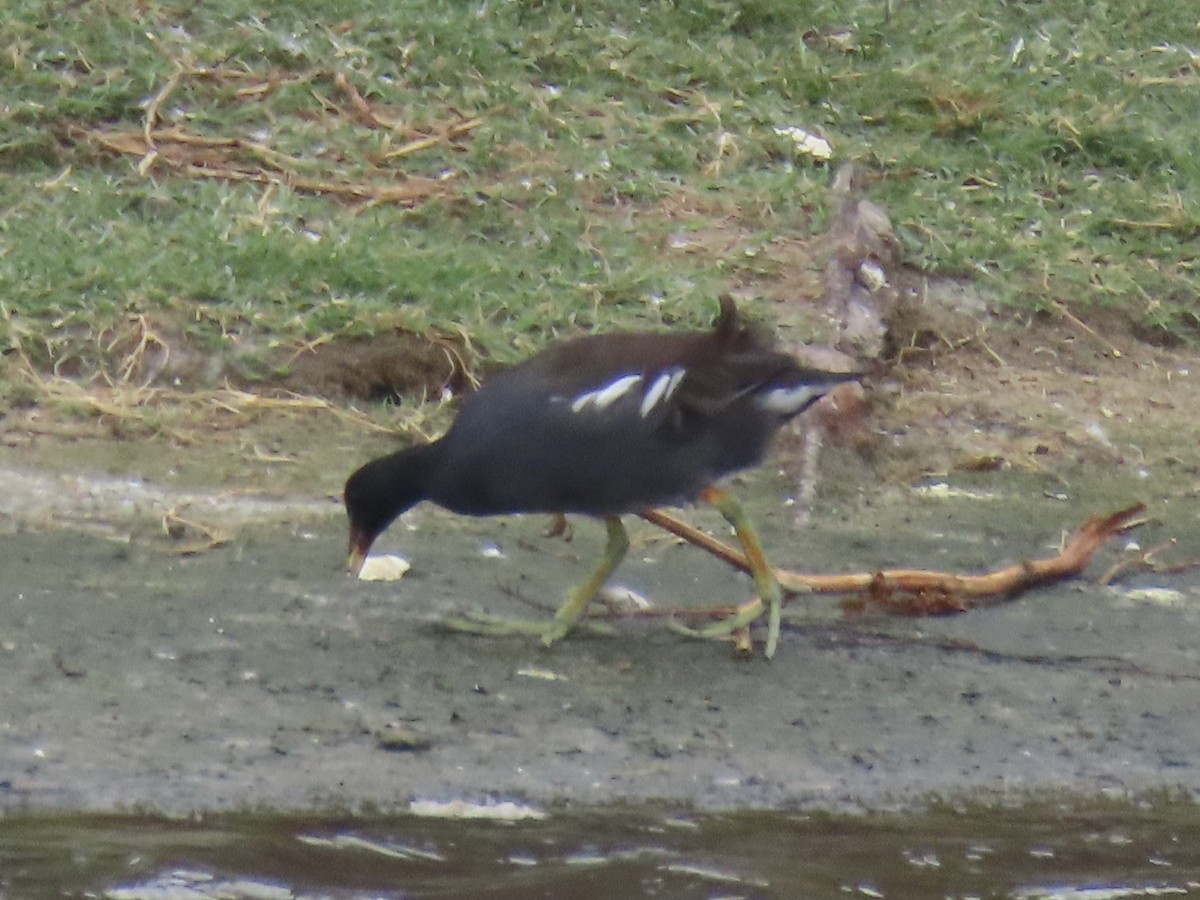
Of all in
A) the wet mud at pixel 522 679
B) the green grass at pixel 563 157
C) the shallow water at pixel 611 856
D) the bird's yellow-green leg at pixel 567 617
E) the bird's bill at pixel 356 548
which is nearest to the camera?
the shallow water at pixel 611 856

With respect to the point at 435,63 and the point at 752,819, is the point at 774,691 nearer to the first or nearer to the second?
the point at 752,819

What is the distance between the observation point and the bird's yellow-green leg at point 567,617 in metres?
4.83

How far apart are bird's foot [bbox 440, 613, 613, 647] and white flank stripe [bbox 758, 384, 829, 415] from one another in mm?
662

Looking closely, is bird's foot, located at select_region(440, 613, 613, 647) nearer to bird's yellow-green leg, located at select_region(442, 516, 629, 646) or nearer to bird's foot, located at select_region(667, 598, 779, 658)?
bird's yellow-green leg, located at select_region(442, 516, 629, 646)

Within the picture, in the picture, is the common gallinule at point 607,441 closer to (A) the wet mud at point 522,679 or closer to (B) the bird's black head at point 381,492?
(B) the bird's black head at point 381,492

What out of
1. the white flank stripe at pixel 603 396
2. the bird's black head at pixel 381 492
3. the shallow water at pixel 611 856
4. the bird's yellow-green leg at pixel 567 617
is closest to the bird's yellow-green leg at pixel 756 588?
the bird's yellow-green leg at pixel 567 617

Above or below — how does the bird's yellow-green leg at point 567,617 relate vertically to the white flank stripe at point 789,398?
below

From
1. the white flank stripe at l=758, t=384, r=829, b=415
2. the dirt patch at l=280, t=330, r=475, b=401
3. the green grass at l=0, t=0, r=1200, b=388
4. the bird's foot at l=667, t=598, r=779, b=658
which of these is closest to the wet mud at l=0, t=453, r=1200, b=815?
the bird's foot at l=667, t=598, r=779, b=658

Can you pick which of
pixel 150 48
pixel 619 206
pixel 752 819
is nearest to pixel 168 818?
pixel 752 819

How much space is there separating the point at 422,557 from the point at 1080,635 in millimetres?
1617

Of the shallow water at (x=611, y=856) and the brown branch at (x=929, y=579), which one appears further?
the brown branch at (x=929, y=579)

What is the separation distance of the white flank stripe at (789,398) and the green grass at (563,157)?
166cm

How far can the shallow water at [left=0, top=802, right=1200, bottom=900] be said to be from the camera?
3.64 metres

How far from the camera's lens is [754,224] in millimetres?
7543
